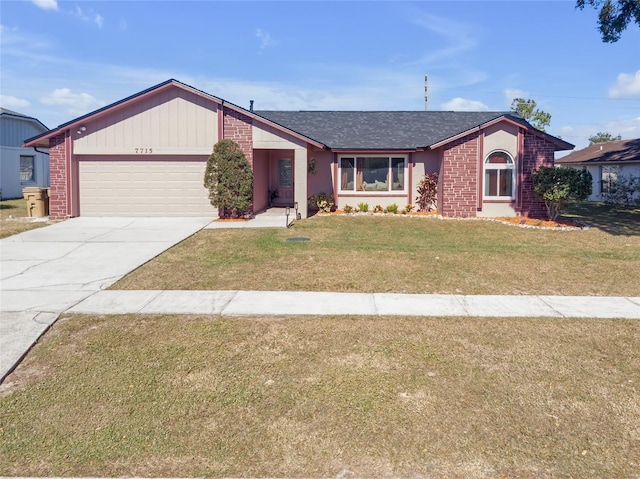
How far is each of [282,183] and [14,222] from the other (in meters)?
10.5

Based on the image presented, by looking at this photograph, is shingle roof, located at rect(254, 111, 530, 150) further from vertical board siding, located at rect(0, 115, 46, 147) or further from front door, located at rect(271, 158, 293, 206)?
vertical board siding, located at rect(0, 115, 46, 147)

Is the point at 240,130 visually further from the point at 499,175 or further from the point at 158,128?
the point at 499,175

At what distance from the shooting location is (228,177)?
55.7 feet

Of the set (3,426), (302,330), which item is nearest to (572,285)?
(302,330)

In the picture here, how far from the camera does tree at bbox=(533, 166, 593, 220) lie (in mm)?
16609

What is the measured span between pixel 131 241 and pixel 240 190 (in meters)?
5.01

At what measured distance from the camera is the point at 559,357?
559 centimetres

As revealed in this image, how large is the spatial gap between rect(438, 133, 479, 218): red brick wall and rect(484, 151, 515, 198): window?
0.52 metres

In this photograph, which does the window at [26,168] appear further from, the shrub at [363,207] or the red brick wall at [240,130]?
the shrub at [363,207]

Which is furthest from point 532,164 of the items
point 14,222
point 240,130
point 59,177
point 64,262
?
point 14,222

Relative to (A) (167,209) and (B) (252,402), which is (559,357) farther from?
(A) (167,209)

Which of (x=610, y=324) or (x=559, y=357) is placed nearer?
(x=559, y=357)

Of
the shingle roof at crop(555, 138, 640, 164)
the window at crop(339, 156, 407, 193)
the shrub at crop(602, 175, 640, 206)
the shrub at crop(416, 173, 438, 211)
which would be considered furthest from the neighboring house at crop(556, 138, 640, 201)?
the window at crop(339, 156, 407, 193)

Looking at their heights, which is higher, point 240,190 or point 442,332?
point 240,190
